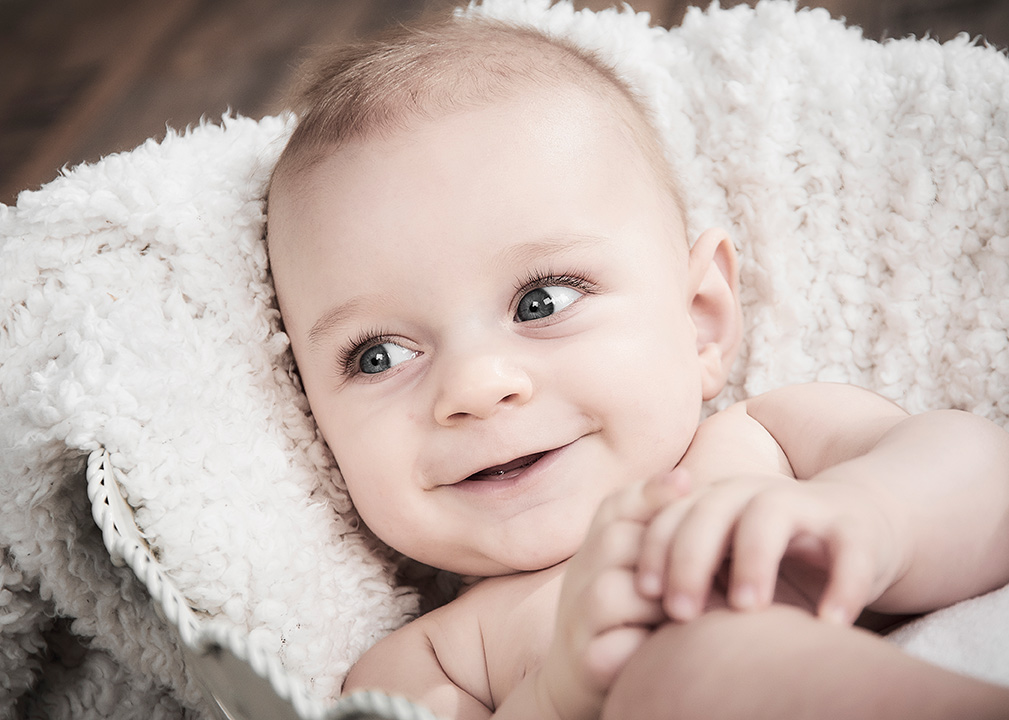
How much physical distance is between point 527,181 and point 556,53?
0.22m

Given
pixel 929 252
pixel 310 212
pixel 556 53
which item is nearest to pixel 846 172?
pixel 929 252

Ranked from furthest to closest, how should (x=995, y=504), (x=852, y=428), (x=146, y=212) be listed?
1. (x=146, y=212)
2. (x=852, y=428)
3. (x=995, y=504)

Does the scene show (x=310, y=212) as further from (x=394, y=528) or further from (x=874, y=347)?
(x=874, y=347)

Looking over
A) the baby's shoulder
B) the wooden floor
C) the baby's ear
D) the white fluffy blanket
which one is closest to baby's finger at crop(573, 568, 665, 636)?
the white fluffy blanket

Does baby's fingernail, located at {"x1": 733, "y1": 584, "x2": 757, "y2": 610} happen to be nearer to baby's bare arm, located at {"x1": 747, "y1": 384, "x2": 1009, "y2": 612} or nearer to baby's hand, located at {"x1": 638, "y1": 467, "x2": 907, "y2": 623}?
baby's hand, located at {"x1": 638, "y1": 467, "x2": 907, "y2": 623}

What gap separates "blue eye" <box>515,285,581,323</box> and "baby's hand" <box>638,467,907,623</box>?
0.33 meters

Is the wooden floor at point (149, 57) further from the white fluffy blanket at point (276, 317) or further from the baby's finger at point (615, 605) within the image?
the baby's finger at point (615, 605)

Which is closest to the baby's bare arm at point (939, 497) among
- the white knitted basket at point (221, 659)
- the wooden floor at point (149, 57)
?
the white knitted basket at point (221, 659)

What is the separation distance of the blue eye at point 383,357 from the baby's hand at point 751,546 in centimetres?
40

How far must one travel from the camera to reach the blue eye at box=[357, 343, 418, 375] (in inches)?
34.0

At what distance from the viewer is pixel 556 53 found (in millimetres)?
976

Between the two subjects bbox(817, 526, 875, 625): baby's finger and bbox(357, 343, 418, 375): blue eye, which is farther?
bbox(357, 343, 418, 375): blue eye

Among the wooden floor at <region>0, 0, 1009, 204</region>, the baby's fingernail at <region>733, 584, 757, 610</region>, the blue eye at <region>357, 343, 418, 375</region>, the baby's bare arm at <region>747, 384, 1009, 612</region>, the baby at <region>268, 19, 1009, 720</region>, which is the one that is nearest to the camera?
the baby's fingernail at <region>733, 584, 757, 610</region>

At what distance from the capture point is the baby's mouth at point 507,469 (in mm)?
821
